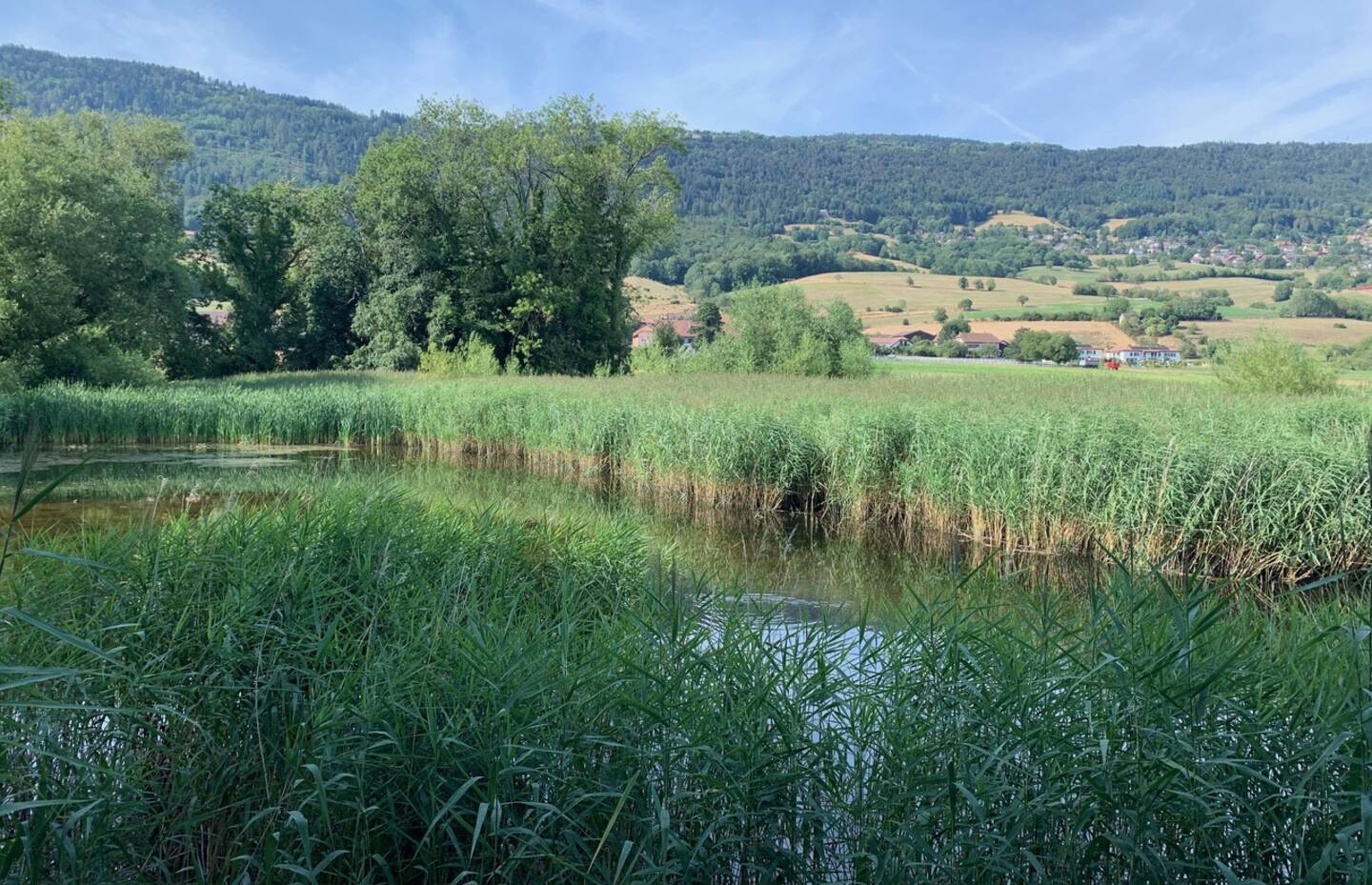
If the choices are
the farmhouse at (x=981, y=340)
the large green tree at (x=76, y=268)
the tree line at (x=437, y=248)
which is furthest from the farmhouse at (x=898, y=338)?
the large green tree at (x=76, y=268)

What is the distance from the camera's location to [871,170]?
12256 centimetres

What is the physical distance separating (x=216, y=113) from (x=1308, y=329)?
127m

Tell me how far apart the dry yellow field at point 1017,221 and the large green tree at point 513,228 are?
75.3 meters

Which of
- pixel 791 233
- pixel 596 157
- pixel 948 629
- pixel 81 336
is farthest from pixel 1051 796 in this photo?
pixel 791 233

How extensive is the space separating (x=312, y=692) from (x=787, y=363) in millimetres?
30593

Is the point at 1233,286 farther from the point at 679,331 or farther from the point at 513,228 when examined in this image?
the point at 513,228

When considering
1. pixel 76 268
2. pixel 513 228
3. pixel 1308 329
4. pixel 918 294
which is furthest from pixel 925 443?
pixel 918 294

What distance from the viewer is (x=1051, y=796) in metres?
2.78

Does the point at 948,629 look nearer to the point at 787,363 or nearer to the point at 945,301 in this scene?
the point at 787,363

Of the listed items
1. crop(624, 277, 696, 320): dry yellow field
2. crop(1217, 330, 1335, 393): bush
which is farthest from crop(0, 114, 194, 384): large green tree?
crop(624, 277, 696, 320): dry yellow field

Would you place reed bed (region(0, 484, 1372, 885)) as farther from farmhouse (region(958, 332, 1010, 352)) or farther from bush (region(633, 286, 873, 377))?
farmhouse (region(958, 332, 1010, 352))

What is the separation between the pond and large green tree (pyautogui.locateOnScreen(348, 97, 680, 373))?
1984cm

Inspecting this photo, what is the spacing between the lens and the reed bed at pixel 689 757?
261cm

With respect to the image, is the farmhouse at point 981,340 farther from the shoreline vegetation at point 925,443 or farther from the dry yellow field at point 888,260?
the shoreline vegetation at point 925,443
